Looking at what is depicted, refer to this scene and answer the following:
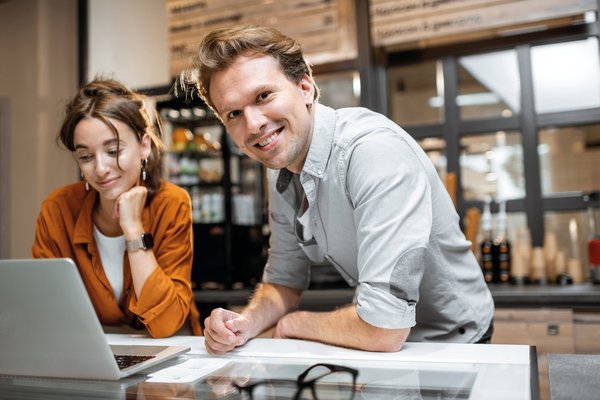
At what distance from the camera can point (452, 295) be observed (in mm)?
1321

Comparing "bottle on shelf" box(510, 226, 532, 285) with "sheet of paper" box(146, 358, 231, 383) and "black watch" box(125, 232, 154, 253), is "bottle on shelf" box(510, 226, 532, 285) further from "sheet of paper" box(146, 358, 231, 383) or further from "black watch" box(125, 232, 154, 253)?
"sheet of paper" box(146, 358, 231, 383)

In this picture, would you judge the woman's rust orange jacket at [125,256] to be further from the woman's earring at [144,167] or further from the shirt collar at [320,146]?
the shirt collar at [320,146]

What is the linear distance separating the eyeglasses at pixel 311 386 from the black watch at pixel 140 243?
2.40 ft

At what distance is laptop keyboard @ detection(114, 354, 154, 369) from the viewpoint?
97 centimetres

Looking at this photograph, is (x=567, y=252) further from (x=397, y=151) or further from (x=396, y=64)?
(x=397, y=151)

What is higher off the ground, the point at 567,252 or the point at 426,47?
the point at 426,47

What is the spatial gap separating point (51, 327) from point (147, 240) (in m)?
0.64

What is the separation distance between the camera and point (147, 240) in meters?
1.51

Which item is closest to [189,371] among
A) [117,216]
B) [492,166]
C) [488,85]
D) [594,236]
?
[117,216]

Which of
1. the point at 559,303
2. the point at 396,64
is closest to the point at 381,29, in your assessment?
the point at 396,64

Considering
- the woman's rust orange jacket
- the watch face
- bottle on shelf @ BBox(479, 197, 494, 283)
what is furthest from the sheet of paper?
bottle on shelf @ BBox(479, 197, 494, 283)

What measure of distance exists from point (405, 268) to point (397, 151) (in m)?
0.25

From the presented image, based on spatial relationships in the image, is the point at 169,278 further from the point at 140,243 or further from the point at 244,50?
the point at 244,50

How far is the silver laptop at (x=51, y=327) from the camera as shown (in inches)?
32.9
